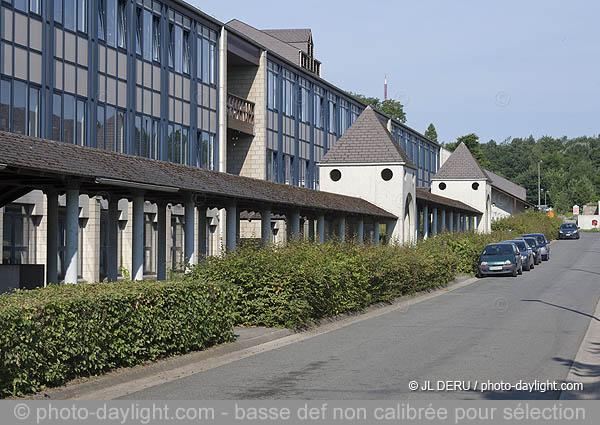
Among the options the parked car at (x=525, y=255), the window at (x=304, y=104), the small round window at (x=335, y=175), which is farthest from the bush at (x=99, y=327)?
the window at (x=304, y=104)

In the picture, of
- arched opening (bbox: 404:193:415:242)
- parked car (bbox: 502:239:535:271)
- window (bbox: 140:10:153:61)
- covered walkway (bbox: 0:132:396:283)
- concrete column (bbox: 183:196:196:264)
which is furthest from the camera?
arched opening (bbox: 404:193:415:242)

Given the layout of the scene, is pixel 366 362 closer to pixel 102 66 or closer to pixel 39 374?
pixel 39 374

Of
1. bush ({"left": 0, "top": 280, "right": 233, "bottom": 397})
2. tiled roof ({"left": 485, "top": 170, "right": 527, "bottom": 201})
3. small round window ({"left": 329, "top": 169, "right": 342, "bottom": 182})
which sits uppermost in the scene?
tiled roof ({"left": 485, "top": 170, "right": 527, "bottom": 201})

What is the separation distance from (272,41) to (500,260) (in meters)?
34.0

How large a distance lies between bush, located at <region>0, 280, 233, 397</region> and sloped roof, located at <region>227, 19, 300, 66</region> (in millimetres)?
53329

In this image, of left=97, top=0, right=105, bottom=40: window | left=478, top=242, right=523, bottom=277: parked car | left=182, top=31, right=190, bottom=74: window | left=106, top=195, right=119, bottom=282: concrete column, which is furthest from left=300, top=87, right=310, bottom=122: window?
left=106, top=195, right=119, bottom=282: concrete column

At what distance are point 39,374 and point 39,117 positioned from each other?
2178 cm

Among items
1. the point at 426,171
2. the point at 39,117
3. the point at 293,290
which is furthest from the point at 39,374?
the point at 426,171

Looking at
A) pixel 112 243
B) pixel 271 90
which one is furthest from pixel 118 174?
pixel 271 90

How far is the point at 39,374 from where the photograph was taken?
1080 centimetres

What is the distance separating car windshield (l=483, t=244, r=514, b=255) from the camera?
42.5 m

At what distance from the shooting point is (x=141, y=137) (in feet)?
124

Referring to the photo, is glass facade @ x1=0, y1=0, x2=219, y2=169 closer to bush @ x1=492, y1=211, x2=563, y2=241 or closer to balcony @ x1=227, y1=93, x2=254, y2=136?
balcony @ x1=227, y1=93, x2=254, y2=136

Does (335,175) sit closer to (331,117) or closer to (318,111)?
(318,111)
